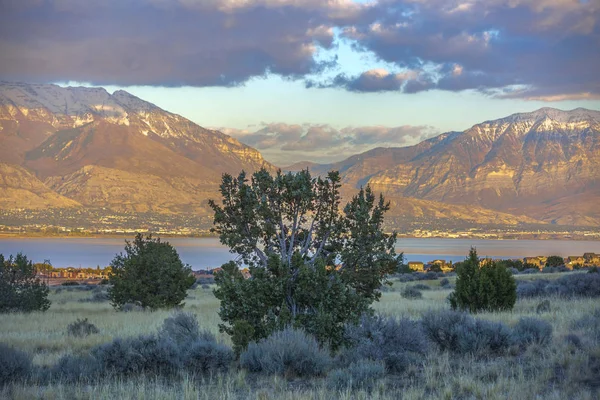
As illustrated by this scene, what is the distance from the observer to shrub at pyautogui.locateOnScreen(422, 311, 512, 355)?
10.6 meters

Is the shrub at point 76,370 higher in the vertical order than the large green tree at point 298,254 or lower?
lower

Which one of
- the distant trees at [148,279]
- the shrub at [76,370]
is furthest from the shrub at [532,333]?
the distant trees at [148,279]

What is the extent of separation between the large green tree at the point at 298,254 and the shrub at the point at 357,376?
1888 mm

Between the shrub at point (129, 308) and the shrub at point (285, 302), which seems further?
the shrub at point (129, 308)

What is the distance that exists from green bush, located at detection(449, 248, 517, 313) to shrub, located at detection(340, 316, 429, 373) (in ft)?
26.6

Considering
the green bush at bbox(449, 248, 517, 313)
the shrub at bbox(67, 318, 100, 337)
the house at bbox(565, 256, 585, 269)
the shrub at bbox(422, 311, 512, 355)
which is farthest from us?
the house at bbox(565, 256, 585, 269)

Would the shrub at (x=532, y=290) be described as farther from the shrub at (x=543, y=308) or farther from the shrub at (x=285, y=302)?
the shrub at (x=285, y=302)

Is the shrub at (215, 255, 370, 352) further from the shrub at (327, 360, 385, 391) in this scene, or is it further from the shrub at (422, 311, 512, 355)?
the shrub at (327, 360, 385, 391)

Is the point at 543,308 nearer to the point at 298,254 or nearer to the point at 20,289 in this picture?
the point at 298,254

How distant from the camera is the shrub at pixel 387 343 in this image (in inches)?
377

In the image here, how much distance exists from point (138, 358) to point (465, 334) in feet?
17.8

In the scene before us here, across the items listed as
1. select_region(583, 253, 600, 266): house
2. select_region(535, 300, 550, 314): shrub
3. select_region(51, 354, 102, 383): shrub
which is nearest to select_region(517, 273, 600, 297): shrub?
select_region(535, 300, 550, 314): shrub

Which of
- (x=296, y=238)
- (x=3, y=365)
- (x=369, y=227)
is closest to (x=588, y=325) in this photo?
(x=369, y=227)

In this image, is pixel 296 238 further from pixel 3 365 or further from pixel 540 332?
pixel 3 365
